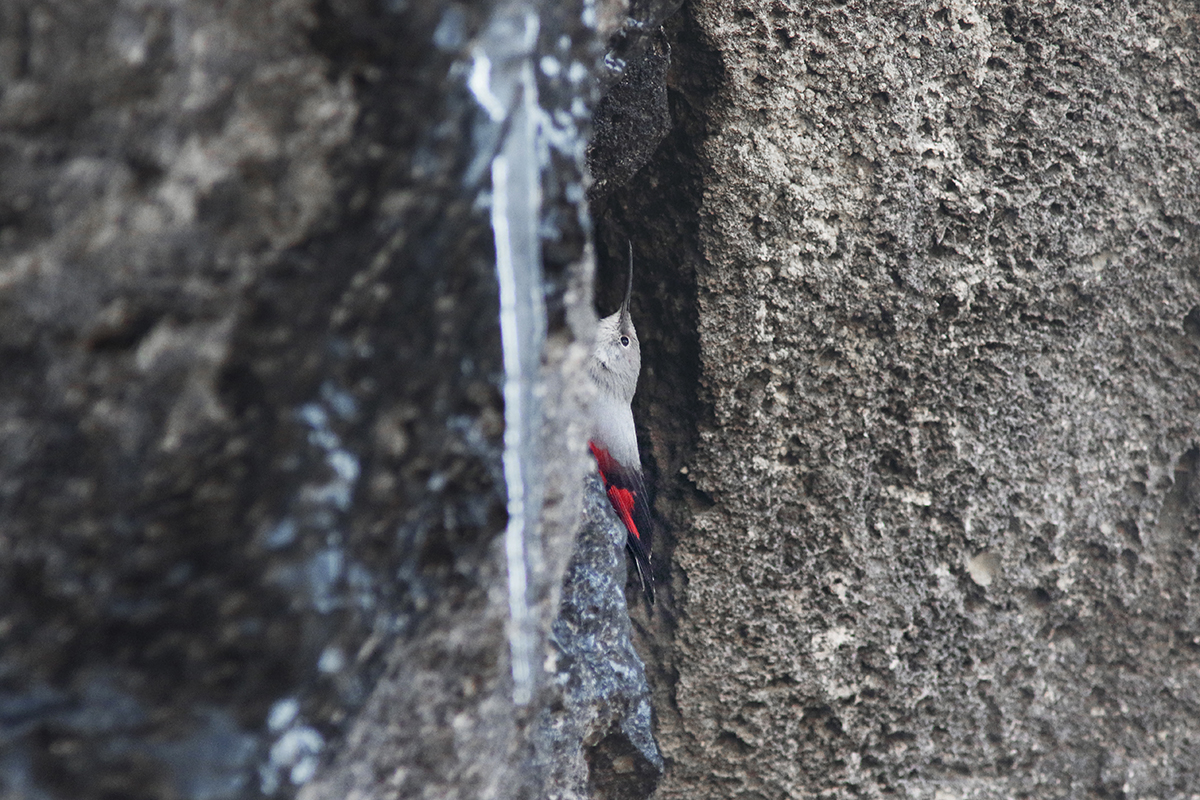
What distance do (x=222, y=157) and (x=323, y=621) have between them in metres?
0.49

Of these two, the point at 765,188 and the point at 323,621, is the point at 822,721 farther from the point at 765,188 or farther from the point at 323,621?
the point at 323,621

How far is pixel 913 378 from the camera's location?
74.9 inches

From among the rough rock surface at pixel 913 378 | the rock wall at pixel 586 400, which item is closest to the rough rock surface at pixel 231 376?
the rock wall at pixel 586 400

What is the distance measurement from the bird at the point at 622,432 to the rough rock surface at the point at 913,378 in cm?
7

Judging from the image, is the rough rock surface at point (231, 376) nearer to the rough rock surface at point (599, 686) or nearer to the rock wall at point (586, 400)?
the rock wall at point (586, 400)

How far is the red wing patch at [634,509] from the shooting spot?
6.57 ft

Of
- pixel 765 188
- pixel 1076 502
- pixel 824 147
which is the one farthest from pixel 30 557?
pixel 1076 502

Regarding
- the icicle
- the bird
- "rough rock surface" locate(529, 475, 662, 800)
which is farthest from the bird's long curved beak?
the icicle

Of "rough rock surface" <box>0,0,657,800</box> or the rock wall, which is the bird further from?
"rough rock surface" <box>0,0,657,800</box>

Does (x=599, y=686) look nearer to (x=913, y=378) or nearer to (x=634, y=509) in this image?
(x=634, y=509)

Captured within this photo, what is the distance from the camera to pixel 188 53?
0.77 metres

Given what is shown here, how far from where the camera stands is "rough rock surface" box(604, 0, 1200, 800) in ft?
6.00

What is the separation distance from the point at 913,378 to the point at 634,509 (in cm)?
73

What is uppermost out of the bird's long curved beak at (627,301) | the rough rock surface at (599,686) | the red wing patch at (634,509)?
the bird's long curved beak at (627,301)
